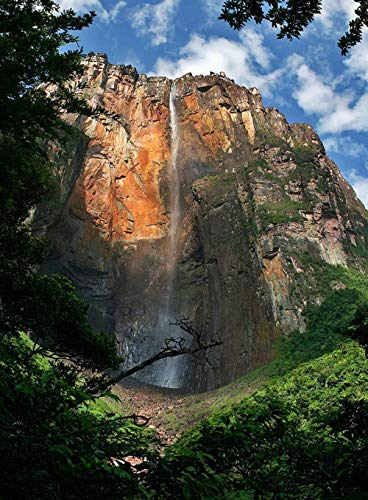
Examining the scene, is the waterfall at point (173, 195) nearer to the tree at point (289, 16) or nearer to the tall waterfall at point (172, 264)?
the tall waterfall at point (172, 264)

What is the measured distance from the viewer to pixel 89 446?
2.06m

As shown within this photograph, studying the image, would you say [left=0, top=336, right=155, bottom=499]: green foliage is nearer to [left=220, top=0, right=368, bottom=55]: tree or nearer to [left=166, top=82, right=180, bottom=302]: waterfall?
[left=220, top=0, right=368, bottom=55]: tree

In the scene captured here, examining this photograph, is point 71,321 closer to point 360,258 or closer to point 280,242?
point 280,242

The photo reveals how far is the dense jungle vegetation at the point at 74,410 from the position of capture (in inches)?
74.9

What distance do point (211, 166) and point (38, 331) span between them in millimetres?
33609

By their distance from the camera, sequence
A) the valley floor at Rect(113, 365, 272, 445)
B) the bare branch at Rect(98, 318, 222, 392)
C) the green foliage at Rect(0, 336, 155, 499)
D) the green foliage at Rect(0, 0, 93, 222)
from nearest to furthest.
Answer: the green foliage at Rect(0, 336, 155, 499)
the bare branch at Rect(98, 318, 222, 392)
the green foliage at Rect(0, 0, 93, 222)
the valley floor at Rect(113, 365, 272, 445)

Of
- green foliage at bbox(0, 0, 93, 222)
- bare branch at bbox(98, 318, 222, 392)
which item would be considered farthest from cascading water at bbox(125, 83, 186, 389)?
bare branch at bbox(98, 318, 222, 392)

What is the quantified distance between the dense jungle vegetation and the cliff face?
1330cm

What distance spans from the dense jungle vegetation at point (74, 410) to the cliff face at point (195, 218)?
1330 centimetres

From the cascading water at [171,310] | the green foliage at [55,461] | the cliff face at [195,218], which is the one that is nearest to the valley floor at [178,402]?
the cliff face at [195,218]

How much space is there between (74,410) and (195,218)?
30.8 m

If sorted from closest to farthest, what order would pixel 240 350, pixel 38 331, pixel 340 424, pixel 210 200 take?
pixel 340 424 < pixel 38 331 < pixel 240 350 < pixel 210 200

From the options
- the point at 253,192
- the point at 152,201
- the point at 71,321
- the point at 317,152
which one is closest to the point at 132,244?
the point at 152,201

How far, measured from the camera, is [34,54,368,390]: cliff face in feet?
85.4
